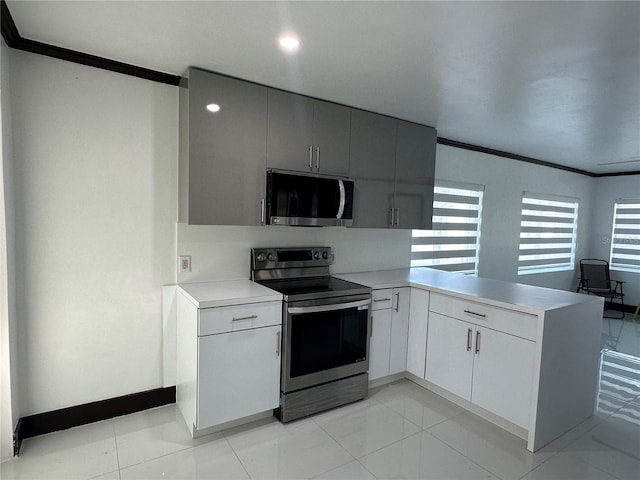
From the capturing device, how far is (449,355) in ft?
9.18

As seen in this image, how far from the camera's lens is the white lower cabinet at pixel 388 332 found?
2.92 metres

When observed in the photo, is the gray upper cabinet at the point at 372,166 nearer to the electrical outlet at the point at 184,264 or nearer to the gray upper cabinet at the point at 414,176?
the gray upper cabinet at the point at 414,176

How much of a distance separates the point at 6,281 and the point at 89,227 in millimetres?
564

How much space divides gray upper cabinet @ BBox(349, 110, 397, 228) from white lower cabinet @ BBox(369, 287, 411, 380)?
0.64 m

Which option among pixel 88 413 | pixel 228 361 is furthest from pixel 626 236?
pixel 88 413

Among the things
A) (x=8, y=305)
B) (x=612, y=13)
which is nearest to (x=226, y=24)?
(x=612, y=13)

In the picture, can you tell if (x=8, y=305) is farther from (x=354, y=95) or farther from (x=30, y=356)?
(x=354, y=95)

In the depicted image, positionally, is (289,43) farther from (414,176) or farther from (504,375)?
(504,375)

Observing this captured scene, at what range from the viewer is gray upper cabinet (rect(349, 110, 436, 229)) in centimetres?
306

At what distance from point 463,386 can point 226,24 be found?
109 inches

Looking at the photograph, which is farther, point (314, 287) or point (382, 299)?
point (382, 299)

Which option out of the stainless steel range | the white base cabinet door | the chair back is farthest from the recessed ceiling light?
the chair back

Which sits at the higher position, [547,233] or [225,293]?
[547,233]

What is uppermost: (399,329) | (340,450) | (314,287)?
(314,287)
